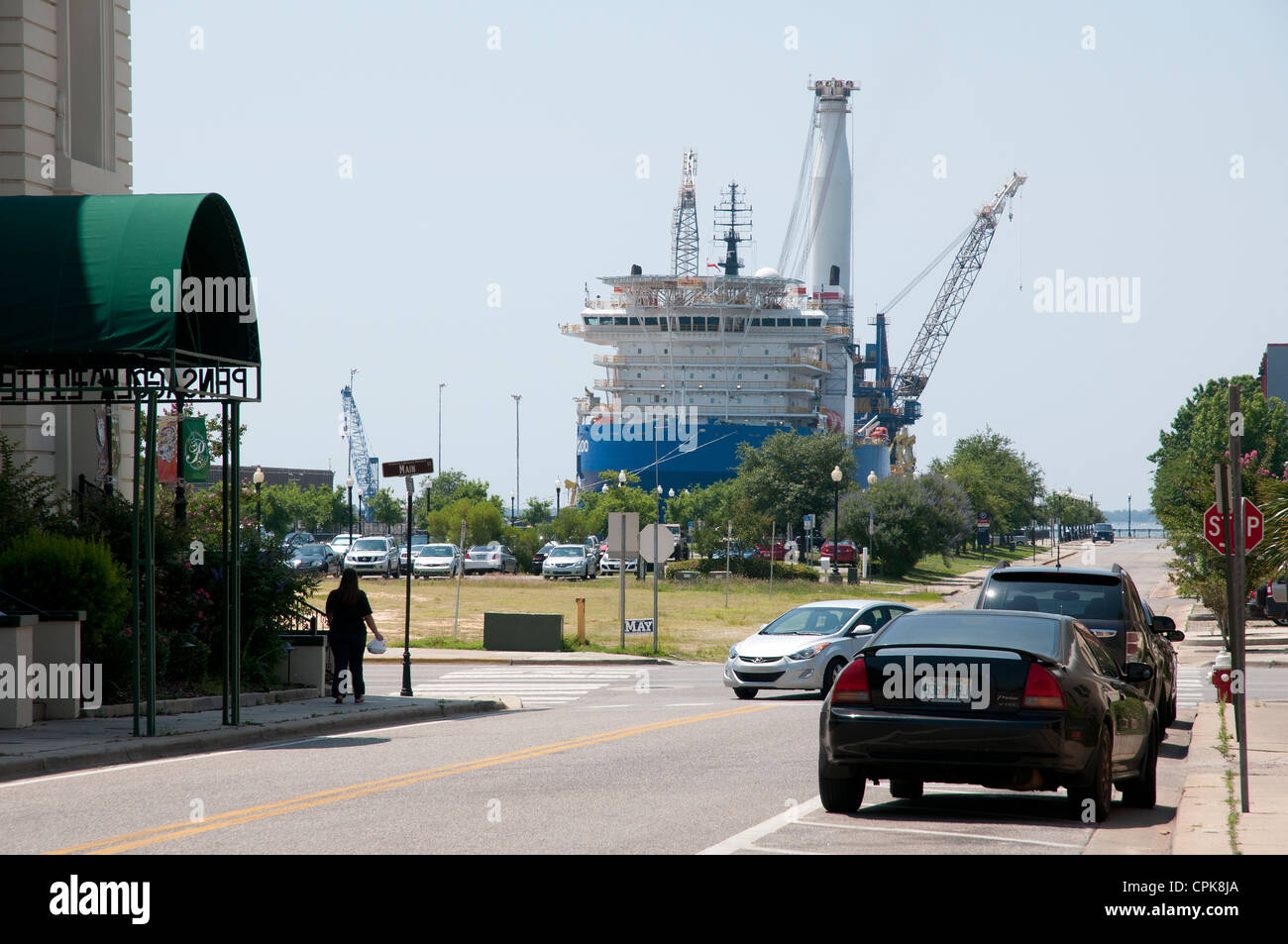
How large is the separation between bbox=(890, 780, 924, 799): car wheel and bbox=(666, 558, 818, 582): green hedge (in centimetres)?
5082

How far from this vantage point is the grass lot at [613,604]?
116ft

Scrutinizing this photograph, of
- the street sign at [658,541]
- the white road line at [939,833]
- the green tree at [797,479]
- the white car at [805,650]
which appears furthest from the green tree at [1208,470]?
the green tree at [797,479]

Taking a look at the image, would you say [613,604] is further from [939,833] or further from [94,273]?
[939,833]

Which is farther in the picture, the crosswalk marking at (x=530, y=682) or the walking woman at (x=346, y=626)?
the crosswalk marking at (x=530, y=682)

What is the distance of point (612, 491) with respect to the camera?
87.6 metres

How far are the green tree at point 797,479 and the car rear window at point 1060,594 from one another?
61.7 m

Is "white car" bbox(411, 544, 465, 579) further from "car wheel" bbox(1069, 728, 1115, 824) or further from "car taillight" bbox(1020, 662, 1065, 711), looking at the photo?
"car taillight" bbox(1020, 662, 1065, 711)

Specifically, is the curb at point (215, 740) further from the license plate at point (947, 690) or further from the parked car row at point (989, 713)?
the license plate at point (947, 690)

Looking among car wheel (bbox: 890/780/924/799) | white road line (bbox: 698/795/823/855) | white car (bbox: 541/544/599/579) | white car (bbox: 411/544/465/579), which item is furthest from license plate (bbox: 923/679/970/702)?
white car (bbox: 541/544/599/579)

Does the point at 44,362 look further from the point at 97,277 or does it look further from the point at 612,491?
the point at 612,491

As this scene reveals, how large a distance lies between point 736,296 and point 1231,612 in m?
100

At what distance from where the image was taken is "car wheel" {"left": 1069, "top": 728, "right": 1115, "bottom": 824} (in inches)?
387

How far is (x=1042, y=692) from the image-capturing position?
9.66 metres
